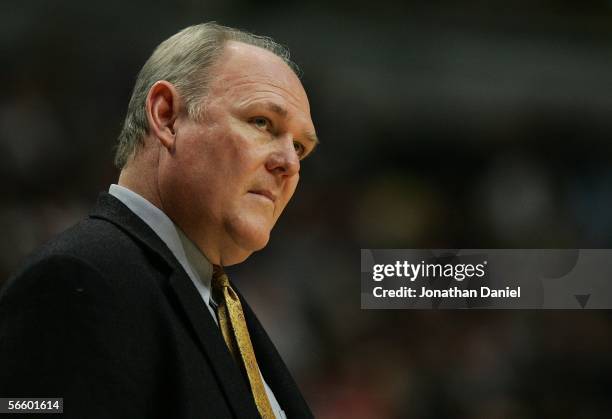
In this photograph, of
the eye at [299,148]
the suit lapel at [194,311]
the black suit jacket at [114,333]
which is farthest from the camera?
the eye at [299,148]

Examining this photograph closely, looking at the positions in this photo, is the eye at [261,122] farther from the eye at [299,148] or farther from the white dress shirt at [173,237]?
the white dress shirt at [173,237]

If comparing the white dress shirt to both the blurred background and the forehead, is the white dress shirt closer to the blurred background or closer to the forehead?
the forehead

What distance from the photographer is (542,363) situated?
6.21 feet

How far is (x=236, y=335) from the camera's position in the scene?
1186 mm

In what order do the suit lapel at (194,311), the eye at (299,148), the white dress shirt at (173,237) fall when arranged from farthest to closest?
the eye at (299,148)
the white dress shirt at (173,237)
the suit lapel at (194,311)

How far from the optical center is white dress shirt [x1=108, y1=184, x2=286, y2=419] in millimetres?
1156

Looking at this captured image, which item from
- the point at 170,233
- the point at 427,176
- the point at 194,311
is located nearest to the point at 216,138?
the point at 170,233

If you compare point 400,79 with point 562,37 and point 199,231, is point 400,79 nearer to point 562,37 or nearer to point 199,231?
point 562,37

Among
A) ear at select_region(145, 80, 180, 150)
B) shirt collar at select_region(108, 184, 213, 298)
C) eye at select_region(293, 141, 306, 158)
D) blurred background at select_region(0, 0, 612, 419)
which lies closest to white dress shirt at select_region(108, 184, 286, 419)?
shirt collar at select_region(108, 184, 213, 298)

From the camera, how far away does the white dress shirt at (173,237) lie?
116 centimetres

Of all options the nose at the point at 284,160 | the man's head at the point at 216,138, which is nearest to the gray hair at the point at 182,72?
the man's head at the point at 216,138

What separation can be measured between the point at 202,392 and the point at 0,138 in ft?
3.35

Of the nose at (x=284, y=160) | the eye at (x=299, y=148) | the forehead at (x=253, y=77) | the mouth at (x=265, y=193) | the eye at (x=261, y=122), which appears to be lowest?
the mouth at (x=265, y=193)

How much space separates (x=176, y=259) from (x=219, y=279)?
15cm
